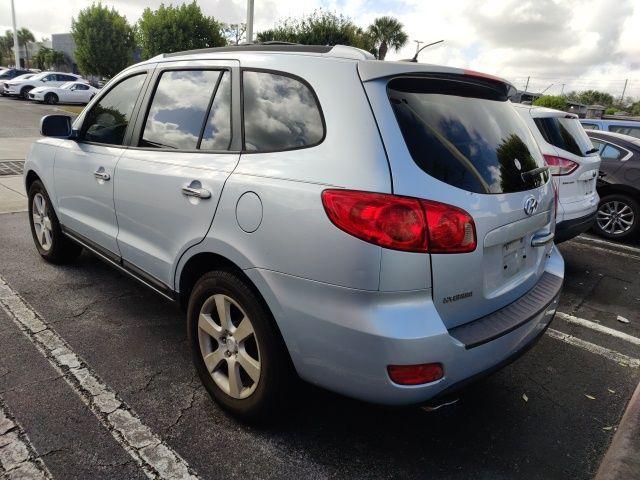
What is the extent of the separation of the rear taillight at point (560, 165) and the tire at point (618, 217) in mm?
2297

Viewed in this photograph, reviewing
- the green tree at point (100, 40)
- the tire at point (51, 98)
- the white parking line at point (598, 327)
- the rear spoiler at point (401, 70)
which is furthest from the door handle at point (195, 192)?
the green tree at point (100, 40)

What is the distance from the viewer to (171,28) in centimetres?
3222

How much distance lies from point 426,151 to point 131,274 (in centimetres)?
209

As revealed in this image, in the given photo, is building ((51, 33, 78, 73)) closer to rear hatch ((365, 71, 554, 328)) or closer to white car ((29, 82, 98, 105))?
white car ((29, 82, 98, 105))

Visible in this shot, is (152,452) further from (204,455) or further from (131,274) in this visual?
(131,274)

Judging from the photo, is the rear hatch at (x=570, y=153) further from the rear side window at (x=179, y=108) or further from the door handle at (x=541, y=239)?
the rear side window at (x=179, y=108)

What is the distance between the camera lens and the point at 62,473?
6.86 ft

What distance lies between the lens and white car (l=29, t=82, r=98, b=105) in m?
26.5

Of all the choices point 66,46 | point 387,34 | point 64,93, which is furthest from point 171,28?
point 66,46

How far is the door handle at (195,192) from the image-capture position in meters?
2.32

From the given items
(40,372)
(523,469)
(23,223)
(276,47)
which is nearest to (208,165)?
(276,47)

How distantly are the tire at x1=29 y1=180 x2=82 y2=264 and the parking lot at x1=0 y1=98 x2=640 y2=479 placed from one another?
Answer: 57cm

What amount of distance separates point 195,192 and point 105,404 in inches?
48.1

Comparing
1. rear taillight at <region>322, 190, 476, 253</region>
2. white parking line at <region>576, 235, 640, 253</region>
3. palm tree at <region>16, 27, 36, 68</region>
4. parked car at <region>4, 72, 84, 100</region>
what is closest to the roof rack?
rear taillight at <region>322, 190, 476, 253</region>
